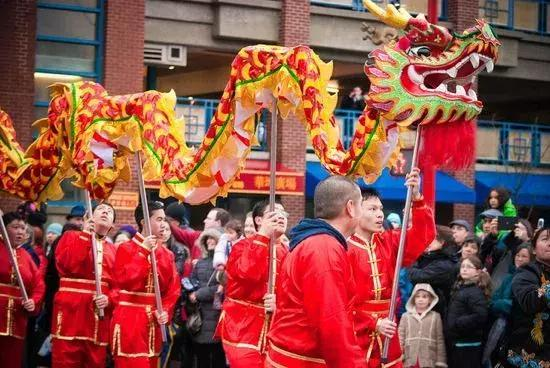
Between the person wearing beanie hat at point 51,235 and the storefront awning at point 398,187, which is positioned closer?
the person wearing beanie hat at point 51,235

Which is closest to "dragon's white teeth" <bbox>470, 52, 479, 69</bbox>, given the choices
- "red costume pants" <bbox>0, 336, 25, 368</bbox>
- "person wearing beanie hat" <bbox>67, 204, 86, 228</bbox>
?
"red costume pants" <bbox>0, 336, 25, 368</bbox>

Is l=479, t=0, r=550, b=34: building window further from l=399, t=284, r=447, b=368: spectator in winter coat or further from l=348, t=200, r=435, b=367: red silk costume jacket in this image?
l=348, t=200, r=435, b=367: red silk costume jacket

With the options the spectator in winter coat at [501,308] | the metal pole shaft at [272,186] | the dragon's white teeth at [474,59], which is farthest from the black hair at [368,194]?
the spectator in winter coat at [501,308]

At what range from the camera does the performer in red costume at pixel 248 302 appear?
10438 millimetres

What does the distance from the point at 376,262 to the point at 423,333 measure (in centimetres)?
300

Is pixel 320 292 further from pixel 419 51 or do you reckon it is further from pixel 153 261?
pixel 153 261

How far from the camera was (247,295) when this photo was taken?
10789 millimetres

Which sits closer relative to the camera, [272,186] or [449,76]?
[449,76]

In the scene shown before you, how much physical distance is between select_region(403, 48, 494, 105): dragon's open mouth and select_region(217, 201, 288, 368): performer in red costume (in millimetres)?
2284

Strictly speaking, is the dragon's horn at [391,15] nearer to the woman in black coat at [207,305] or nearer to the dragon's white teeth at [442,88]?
the dragon's white teeth at [442,88]

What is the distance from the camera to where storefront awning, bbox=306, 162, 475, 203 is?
25328 millimetres

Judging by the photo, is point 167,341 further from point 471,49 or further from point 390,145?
point 471,49

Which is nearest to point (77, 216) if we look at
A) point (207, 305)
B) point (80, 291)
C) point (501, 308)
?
point (207, 305)

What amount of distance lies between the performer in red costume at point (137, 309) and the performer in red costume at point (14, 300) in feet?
3.72
